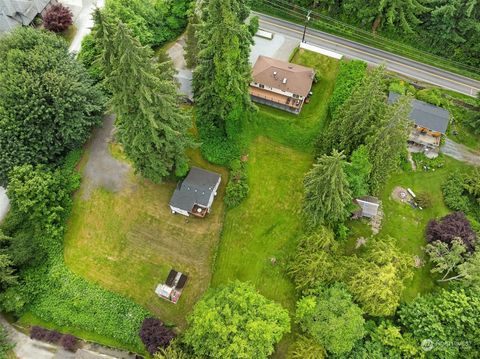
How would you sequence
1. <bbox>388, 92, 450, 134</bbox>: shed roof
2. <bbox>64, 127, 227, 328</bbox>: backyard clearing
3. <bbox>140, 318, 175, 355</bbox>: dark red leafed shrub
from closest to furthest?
<bbox>140, 318, 175, 355</bbox>: dark red leafed shrub
<bbox>64, 127, 227, 328</bbox>: backyard clearing
<bbox>388, 92, 450, 134</bbox>: shed roof

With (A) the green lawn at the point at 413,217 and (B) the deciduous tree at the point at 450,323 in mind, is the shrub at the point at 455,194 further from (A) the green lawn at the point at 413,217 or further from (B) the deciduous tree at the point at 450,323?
(B) the deciduous tree at the point at 450,323

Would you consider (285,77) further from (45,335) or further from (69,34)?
(45,335)

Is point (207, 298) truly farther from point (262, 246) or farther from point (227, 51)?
point (227, 51)

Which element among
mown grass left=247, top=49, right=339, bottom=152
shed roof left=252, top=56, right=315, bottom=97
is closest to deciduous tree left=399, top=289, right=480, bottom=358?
mown grass left=247, top=49, right=339, bottom=152

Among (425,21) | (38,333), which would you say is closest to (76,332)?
(38,333)

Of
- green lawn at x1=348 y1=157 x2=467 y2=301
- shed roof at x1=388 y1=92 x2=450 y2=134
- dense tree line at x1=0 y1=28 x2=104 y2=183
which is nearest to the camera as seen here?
green lawn at x1=348 y1=157 x2=467 y2=301

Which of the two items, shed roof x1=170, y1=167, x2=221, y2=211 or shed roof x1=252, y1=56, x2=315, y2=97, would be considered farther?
shed roof x1=252, y1=56, x2=315, y2=97

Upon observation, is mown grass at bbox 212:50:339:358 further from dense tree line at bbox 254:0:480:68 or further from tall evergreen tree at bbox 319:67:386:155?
dense tree line at bbox 254:0:480:68
